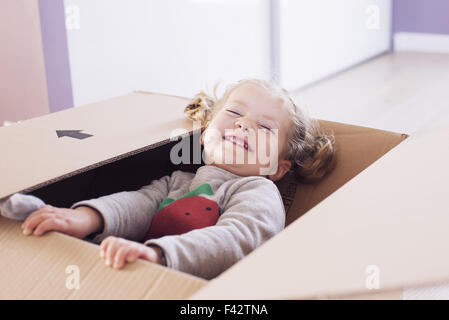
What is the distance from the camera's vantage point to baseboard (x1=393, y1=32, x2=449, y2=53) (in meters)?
3.60

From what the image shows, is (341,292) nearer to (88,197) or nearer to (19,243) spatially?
(19,243)

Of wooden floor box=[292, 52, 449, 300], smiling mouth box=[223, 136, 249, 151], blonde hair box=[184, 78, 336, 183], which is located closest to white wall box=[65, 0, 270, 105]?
wooden floor box=[292, 52, 449, 300]

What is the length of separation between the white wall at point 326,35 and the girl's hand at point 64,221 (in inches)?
79.9

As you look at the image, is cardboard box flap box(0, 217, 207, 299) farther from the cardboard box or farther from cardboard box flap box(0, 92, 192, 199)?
cardboard box flap box(0, 92, 192, 199)

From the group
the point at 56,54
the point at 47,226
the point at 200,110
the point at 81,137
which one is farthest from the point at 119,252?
the point at 56,54

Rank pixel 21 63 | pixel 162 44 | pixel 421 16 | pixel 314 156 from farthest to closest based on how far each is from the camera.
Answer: pixel 421 16
pixel 162 44
pixel 21 63
pixel 314 156

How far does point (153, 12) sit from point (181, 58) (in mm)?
236

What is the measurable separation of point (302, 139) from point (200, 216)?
0.28 metres

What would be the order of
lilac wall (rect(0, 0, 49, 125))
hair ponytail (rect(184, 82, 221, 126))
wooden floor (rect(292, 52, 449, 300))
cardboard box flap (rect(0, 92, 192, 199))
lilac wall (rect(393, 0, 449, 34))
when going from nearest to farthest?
cardboard box flap (rect(0, 92, 192, 199)), hair ponytail (rect(184, 82, 221, 126)), lilac wall (rect(0, 0, 49, 125)), wooden floor (rect(292, 52, 449, 300)), lilac wall (rect(393, 0, 449, 34))

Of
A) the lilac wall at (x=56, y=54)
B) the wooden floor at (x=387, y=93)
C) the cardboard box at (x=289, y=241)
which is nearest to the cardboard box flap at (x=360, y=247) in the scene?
the cardboard box at (x=289, y=241)

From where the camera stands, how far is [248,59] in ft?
8.32

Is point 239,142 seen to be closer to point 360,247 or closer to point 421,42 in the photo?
point 360,247

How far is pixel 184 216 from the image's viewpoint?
2.65 ft

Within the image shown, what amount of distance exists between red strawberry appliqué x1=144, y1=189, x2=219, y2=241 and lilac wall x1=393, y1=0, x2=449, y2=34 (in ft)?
10.4
